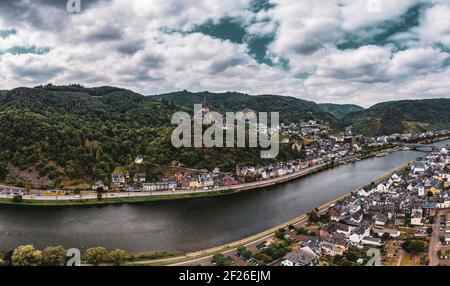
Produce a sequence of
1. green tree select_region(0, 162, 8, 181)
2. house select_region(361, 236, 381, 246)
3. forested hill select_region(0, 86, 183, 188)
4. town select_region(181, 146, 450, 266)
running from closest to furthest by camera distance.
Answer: town select_region(181, 146, 450, 266) → house select_region(361, 236, 381, 246) → green tree select_region(0, 162, 8, 181) → forested hill select_region(0, 86, 183, 188)

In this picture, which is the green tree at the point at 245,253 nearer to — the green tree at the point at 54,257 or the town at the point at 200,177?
the green tree at the point at 54,257

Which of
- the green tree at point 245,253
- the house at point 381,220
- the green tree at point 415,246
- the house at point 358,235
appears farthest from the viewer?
the house at point 381,220

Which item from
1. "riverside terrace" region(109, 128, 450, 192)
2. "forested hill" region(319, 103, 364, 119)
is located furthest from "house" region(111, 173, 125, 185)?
"forested hill" region(319, 103, 364, 119)

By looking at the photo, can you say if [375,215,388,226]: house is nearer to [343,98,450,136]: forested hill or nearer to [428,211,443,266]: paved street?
[428,211,443,266]: paved street

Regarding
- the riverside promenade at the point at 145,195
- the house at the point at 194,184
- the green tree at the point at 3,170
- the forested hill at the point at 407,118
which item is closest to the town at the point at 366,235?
the riverside promenade at the point at 145,195
